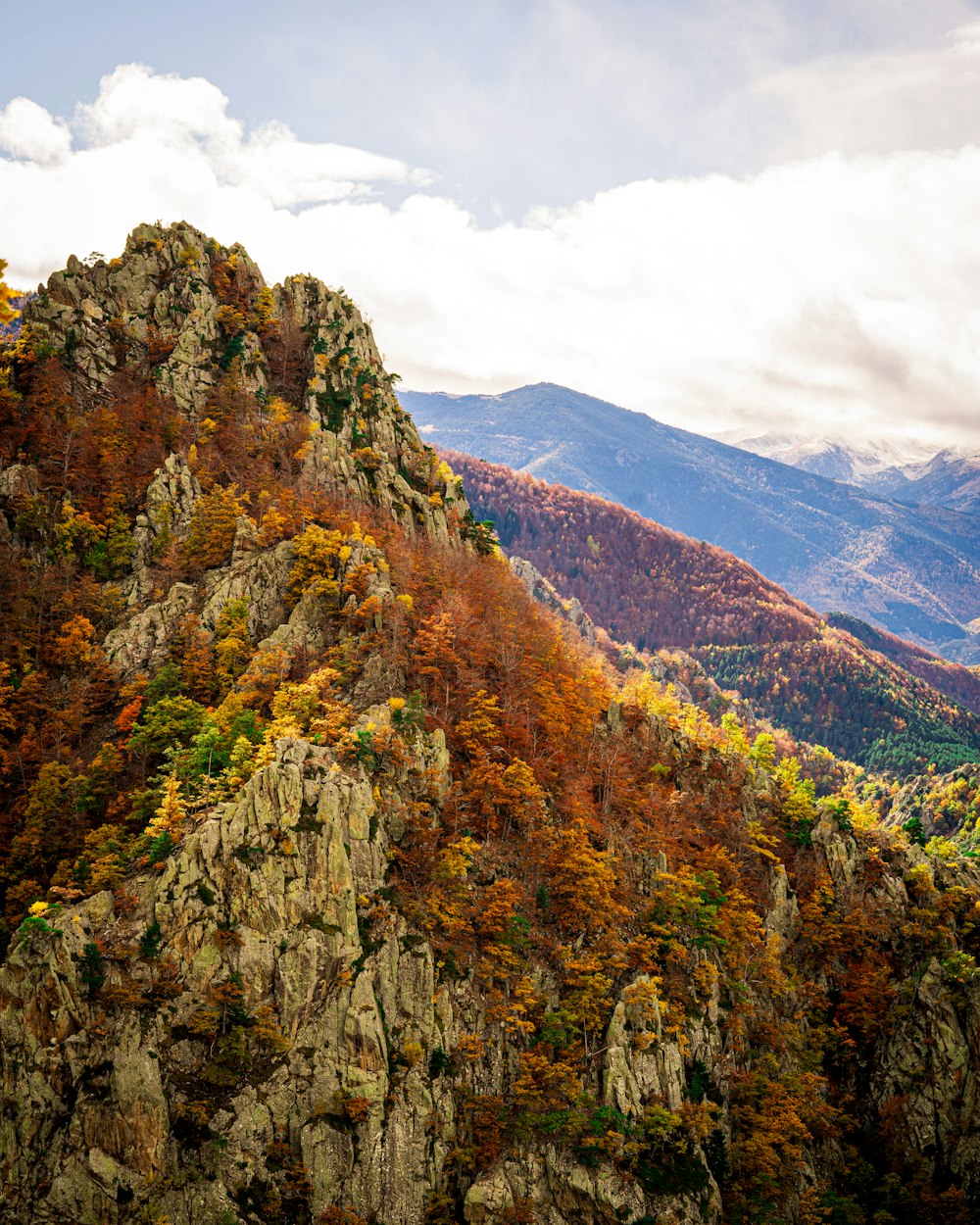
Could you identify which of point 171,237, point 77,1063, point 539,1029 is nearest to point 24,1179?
point 77,1063

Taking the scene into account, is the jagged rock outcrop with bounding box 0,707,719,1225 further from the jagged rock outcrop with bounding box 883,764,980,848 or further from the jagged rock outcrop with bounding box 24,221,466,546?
the jagged rock outcrop with bounding box 883,764,980,848

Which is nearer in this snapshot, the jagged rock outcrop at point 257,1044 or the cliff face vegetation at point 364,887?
the jagged rock outcrop at point 257,1044

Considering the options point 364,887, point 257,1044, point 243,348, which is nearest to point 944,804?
point 364,887

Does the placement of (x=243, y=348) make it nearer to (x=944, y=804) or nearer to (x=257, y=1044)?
(x=257, y=1044)

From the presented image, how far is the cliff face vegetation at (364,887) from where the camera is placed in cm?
3444

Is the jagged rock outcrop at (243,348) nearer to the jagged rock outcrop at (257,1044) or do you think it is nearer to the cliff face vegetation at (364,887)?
the cliff face vegetation at (364,887)

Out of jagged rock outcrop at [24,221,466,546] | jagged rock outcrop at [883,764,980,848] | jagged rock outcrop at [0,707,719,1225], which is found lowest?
jagged rock outcrop at [883,764,980,848]

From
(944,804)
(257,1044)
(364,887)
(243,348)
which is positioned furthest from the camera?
(944,804)

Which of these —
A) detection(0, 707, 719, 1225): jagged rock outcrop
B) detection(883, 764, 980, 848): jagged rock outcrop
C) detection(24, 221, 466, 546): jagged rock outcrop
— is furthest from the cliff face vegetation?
detection(883, 764, 980, 848): jagged rock outcrop

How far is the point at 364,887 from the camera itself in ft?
132

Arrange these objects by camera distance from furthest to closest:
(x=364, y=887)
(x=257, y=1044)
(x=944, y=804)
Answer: (x=944, y=804) < (x=364, y=887) < (x=257, y=1044)

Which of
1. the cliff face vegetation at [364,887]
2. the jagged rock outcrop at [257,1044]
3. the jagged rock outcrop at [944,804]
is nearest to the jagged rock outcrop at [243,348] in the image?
the cliff face vegetation at [364,887]

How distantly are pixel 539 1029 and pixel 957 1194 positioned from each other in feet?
93.6

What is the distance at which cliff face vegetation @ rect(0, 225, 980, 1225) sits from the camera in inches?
Answer: 1356
